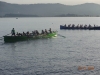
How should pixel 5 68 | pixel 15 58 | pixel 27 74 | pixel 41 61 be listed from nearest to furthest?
pixel 27 74 → pixel 5 68 → pixel 41 61 → pixel 15 58

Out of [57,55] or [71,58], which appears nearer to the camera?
[71,58]

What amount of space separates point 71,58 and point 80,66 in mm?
5330

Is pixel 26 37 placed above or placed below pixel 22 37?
below

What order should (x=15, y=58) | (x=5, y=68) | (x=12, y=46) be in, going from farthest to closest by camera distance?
(x=12, y=46) < (x=15, y=58) < (x=5, y=68)

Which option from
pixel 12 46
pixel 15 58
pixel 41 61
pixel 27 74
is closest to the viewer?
pixel 27 74

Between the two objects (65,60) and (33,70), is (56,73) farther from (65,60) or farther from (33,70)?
(65,60)

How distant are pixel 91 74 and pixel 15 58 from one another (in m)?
12.7

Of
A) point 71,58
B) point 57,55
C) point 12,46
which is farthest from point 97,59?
point 12,46

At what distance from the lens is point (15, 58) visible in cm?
3691

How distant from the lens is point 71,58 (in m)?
36.5

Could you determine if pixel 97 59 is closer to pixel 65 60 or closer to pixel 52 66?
pixel 65 60

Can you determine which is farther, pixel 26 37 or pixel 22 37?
pixel 26 37

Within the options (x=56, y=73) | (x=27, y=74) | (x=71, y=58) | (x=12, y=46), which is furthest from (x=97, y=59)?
(x=12, y=46)

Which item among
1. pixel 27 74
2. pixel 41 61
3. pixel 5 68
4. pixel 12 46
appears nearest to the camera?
pixel 27 74
